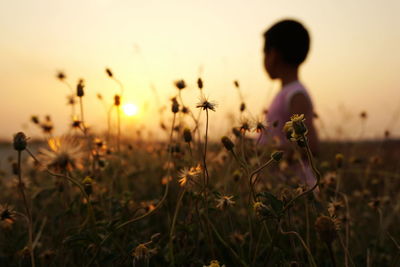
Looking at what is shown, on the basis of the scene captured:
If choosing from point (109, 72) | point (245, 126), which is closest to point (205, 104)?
point (245, 126)

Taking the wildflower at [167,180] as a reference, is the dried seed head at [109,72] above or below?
above

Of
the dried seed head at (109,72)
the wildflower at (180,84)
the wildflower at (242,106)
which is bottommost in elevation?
the wildflower at (242,106)

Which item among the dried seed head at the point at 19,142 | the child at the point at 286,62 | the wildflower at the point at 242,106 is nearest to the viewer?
the dried seed head at the point at 19,142

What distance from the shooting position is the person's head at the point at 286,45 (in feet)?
9.34

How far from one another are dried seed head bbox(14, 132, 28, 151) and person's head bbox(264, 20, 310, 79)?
2.40m

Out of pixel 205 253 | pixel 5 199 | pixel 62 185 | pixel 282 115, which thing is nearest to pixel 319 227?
pixel 205 253

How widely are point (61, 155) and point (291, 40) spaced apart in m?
2.40

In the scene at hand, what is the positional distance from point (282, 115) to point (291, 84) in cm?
26

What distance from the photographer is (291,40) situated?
284 cm

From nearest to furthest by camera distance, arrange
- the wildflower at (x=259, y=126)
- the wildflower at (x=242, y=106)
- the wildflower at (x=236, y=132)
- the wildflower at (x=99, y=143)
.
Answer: the wildflower at (x=259, y=126), the wildflower at (x=236, y=132), the wildflower at (x=242, y=106), the wildflower at (x=99, y=143)

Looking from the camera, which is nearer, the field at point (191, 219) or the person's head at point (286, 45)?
the field at point (191, 219)

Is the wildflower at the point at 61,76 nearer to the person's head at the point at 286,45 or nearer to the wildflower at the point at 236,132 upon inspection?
the wildflower at the point at 236,132

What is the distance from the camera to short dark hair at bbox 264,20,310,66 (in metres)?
2.84

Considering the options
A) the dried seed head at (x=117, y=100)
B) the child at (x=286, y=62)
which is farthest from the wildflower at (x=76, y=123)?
the child at (x=286, y=62)
